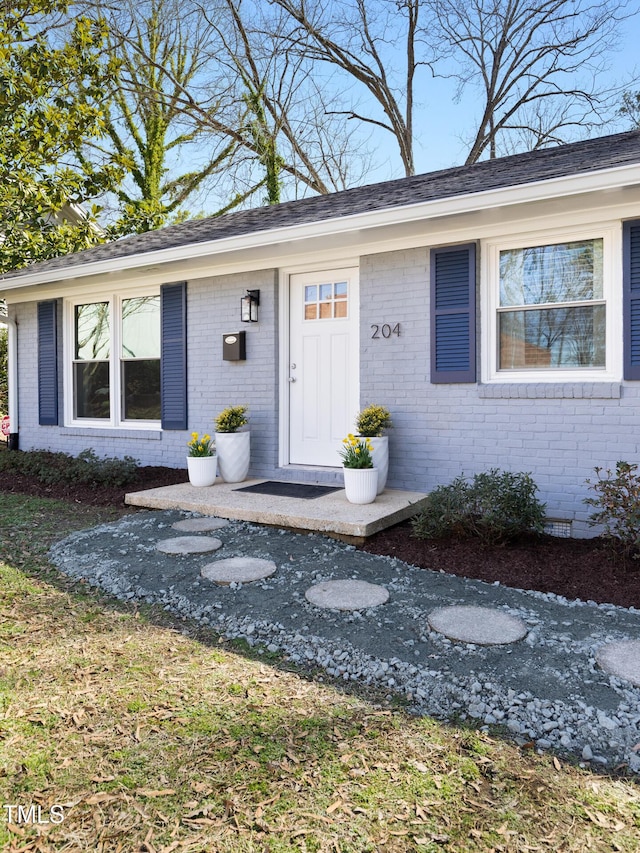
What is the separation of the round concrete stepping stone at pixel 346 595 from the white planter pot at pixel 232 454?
2.75m

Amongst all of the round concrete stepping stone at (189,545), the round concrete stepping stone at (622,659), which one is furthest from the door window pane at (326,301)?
the round concrete stepping stone at (622,659)

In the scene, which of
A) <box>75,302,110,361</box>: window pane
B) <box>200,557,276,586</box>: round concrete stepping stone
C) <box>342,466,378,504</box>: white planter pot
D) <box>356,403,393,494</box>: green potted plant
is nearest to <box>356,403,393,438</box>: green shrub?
<box>356,403,393,494</box>: green potted plant

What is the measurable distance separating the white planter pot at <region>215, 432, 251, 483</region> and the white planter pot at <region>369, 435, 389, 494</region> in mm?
1518

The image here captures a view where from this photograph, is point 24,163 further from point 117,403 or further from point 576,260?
point 576,260

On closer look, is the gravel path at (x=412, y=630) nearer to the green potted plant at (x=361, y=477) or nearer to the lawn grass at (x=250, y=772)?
the lawn grass at (x=250, y=772)

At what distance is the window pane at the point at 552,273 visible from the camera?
471cm

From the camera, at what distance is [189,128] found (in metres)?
17.5

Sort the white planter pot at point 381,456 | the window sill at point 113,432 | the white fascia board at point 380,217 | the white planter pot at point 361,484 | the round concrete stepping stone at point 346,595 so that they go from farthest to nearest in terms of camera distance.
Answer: the window sill at point 113,432
the white planter pot at point 381,456
the white planter pot at point 361,484
the white fascia board at point 380,217
the round concrete stepping stone at point 346,595

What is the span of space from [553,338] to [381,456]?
1732 millimetres

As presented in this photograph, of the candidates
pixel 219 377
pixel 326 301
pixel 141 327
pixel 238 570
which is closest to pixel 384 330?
pixel 326 301

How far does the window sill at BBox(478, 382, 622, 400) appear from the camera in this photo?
456cm

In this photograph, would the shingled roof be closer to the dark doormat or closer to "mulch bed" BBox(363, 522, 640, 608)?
the dark doormat

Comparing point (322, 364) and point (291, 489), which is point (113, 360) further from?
point (291, 489)

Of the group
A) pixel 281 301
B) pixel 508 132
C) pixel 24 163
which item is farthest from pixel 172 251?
pixel 508 132
